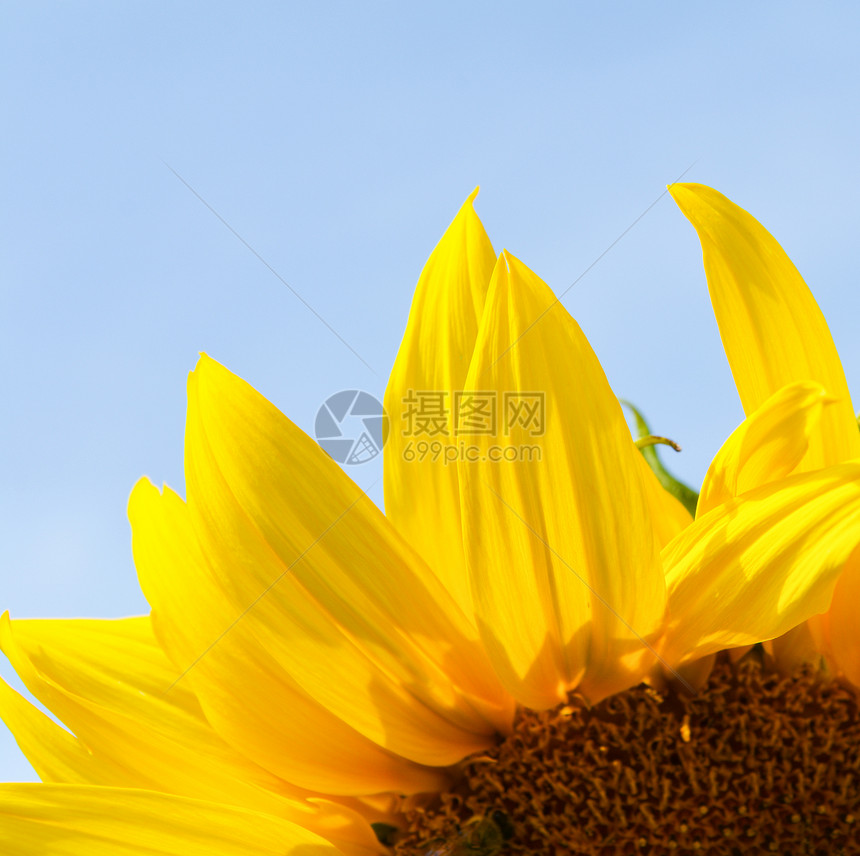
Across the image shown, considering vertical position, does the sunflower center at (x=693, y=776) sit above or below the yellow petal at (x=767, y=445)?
below

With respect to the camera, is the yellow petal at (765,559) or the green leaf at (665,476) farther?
the green leaf at (665,476)

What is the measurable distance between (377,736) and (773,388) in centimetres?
47

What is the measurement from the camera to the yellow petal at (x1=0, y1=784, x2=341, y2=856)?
2.84 ft

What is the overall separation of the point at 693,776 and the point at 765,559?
23 cm

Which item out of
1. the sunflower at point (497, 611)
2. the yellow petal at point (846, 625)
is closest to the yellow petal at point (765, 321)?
the sunflower at point (497, 611)

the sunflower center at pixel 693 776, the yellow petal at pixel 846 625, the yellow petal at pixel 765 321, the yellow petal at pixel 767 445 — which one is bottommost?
the sunflower center at pixel 693 776

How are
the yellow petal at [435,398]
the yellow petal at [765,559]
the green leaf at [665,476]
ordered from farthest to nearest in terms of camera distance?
1. the green leaf at [665,476]
2. the yellow petal at [435,398]
3. the yellow petal at [765,559]

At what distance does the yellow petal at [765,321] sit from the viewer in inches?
33.1

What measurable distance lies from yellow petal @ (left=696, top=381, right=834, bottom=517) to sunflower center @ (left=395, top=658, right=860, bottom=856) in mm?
189

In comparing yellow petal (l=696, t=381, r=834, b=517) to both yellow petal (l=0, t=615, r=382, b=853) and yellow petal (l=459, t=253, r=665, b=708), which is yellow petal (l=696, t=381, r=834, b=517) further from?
yellow petal (l=0, t=615, r=382, b=853)

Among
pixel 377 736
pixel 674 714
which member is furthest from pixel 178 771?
pixel 674 714

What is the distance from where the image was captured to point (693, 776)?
33.6 inches

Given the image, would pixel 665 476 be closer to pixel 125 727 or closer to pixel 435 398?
pixel 435 398

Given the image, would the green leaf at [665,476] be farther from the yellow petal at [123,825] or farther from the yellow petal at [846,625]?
the yellow petal at [123,825]
